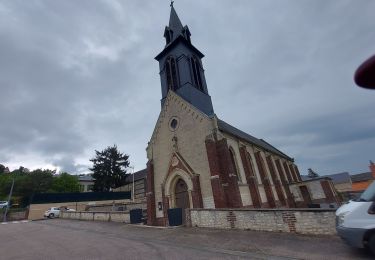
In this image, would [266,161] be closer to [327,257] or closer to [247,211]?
[247,211]

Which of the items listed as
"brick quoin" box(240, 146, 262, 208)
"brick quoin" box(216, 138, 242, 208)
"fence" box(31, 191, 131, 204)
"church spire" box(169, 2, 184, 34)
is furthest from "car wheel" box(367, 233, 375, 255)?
"fence" box(31, 191, 131, 204)

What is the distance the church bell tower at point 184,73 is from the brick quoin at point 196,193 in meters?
7.14

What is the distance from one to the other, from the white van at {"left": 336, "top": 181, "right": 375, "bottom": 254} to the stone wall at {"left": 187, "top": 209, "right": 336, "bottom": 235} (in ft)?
10.1

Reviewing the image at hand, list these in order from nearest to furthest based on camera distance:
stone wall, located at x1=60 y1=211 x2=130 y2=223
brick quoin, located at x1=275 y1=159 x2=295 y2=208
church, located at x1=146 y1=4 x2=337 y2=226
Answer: church, located at x1=146 y1=4 x2=337 y2=226 < stone wall, located at x1=60 y1=211 x2=130 y2=223 < brick quoin, located at x1=275 y1=159 x2=295 y2=208

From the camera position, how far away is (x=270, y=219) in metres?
11.1

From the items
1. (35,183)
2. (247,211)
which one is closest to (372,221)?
(247,211)

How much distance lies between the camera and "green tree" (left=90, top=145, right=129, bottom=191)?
50125 millimetres

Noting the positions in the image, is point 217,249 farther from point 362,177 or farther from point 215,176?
point 362,177

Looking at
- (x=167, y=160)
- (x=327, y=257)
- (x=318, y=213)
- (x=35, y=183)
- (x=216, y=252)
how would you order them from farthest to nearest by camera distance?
(x=35, y=183) → (x=167, y=160) → (x=318, y=213) → (x=216, y=252) → (x=327, y=257)

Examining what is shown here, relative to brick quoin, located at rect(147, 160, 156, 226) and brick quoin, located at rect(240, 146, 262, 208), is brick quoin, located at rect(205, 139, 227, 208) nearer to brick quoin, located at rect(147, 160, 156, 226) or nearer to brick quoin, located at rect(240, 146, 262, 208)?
brick quoin, located at rect(240, 146, 262, 208)

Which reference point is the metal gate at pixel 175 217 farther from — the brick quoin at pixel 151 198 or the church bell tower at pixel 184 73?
the church bell tower at pixel 184 73

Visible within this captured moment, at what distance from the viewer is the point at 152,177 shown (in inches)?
845

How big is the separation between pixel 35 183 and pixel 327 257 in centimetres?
5883

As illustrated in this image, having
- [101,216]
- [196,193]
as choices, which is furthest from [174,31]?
[101,216]
